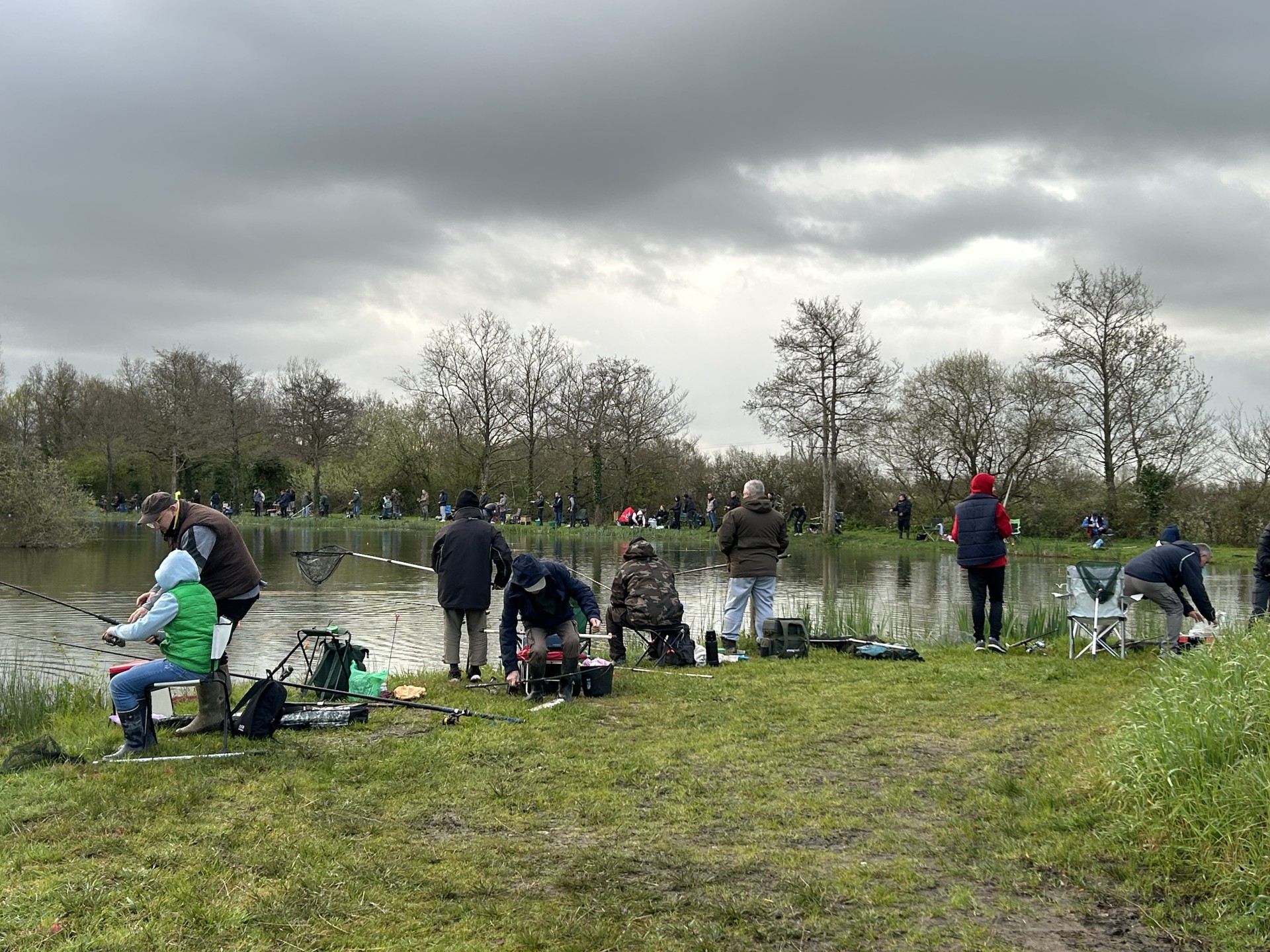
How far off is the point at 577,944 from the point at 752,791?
206 centimetres

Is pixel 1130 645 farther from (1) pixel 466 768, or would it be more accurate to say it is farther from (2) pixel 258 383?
(2) pixel 258 383

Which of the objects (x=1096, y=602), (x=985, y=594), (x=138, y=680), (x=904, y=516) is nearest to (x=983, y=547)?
(x=985, y=594)

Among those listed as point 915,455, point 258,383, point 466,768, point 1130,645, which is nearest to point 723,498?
point 915,455

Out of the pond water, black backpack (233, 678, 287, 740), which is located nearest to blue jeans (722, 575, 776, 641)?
the pond water

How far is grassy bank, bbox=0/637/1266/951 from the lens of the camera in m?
3.67

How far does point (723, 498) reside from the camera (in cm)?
4531

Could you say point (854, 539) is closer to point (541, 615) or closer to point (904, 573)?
point (904, 573)

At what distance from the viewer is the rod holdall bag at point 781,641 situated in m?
10.7

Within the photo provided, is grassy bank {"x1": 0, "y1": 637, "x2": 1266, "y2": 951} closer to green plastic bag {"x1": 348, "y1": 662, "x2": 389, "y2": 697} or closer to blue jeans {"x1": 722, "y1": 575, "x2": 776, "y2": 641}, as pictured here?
green plastic bag {"x1": 348, "y1": 662, "x2": 389, "y2": 697}

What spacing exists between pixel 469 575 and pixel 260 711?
2.78 m

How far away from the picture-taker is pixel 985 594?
10922 mm

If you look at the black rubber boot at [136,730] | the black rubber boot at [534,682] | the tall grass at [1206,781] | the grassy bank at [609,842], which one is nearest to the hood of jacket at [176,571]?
the black rubber boot at [136,730]

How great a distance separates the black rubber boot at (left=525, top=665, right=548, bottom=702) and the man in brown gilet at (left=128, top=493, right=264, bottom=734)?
2.10 m

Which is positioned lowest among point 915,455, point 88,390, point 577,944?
point 577,944
